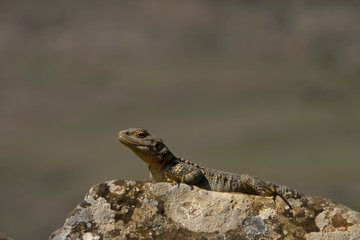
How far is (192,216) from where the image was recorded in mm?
6914

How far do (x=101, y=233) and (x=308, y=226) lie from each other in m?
2.52

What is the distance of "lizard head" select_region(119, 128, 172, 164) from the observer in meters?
9.33

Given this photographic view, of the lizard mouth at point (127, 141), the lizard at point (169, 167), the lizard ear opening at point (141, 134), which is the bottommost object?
the lizard at point (169, 167)

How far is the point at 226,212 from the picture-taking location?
6910mm

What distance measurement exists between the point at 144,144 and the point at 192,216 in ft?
8.72

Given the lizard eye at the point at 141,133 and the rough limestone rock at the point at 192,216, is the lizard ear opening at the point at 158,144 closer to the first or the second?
the lizard eye at the point at 141,133

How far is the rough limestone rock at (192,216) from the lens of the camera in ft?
22.0

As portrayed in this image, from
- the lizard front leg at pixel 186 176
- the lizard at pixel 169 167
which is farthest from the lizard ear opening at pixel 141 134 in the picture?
the lizard front leg at pixel 186 176

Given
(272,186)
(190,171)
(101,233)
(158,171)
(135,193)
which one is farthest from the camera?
(158,171)

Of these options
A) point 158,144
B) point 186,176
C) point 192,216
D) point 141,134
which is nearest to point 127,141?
point 141,134

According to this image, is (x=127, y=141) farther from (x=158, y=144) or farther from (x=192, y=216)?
(x=192, y=216)

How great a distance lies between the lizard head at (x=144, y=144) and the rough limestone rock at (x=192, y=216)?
2.07 meters

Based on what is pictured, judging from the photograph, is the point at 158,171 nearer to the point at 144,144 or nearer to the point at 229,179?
the point at 144,144

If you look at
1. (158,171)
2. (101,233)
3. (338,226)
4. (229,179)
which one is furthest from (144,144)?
(338,226)
